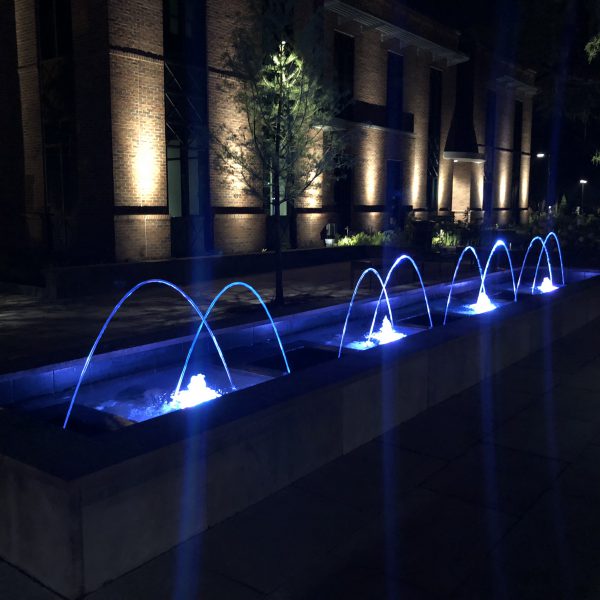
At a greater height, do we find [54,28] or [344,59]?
[344,59]

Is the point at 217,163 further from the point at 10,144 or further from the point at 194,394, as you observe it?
the point at 194,394

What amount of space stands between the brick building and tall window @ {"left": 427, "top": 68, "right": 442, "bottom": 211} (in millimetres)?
5160

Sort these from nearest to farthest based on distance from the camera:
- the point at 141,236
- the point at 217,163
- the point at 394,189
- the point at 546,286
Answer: the point at 546,286 → the point at 141,236 → the point at 217,163 → the point at 394,189

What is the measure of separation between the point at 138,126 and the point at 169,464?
45.9ft

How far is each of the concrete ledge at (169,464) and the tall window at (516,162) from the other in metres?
37.0

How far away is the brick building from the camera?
51.6ft

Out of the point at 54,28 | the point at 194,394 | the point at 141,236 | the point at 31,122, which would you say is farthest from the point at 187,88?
the point at 194,394

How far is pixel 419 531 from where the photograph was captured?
3850 mm

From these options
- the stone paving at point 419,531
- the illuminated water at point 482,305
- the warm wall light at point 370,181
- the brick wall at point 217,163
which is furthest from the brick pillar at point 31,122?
the stone paving at point 419,531

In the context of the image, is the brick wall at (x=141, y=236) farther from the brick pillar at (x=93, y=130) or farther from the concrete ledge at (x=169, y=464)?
the concrete ledge at (x=169, y=464)

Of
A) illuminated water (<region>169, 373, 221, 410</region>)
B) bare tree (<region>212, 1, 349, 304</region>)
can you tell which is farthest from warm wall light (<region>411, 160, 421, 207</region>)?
illuminated water (<region>169, 373, 221, 410</region>)

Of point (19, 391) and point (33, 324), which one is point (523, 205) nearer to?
point (33, 324)

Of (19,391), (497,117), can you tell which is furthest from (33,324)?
(497,117)

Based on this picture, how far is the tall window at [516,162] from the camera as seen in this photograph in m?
39.4
